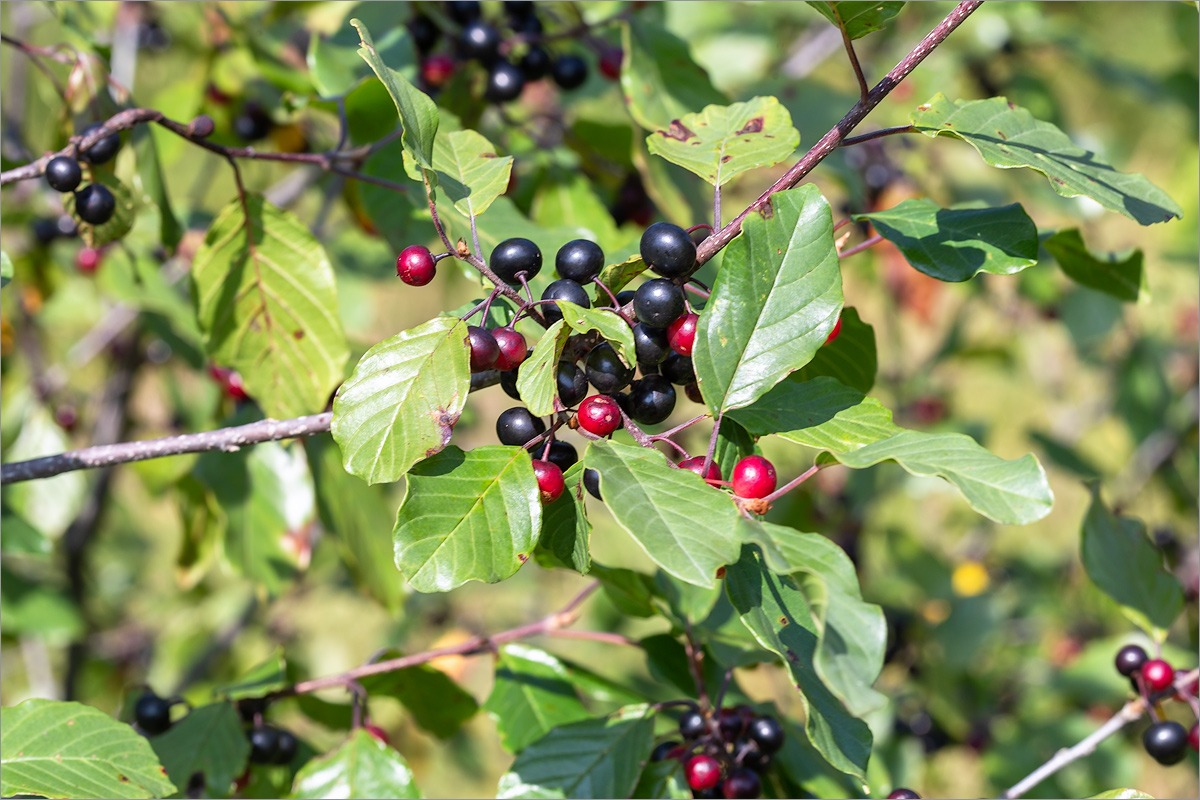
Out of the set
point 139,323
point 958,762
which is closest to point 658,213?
point 139,323

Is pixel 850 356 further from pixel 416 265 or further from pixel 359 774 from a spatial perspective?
pixel 359 774

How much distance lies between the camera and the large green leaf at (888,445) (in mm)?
686

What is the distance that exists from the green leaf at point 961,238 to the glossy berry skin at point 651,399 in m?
0.29

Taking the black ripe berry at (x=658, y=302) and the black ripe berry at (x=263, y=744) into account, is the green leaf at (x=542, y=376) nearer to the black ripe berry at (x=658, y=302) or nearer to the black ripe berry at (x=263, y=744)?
the black ripe berry at (x=658, y=302)

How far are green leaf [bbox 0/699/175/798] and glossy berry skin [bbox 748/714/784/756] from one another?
65 centimetres

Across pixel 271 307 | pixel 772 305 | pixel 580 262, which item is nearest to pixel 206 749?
pixel 271 307

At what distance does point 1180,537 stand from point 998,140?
8.52 feet

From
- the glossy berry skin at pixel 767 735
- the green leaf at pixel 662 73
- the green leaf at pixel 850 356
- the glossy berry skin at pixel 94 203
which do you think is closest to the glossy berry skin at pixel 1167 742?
the glossy berry skin at pixel 767 735

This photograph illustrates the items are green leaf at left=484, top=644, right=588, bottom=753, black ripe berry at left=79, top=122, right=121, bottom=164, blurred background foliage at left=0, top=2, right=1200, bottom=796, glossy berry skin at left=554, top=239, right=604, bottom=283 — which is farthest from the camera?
blurred background foliage at left=0, top=2, right=1200, bottom=796

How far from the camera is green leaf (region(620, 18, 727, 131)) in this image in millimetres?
1492

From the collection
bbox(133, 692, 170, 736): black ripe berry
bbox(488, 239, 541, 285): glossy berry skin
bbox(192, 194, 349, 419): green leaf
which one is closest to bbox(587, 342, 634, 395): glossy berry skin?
bbox(488, 239, 541, 285): glossy berry skin

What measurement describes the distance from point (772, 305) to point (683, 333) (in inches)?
3.2

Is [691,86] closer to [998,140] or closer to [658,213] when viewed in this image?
[658,213]

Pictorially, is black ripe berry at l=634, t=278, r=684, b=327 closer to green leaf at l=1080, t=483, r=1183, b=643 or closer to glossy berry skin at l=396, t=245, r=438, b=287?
glossy berry skin at l=396, t=245, r=438, b=287
